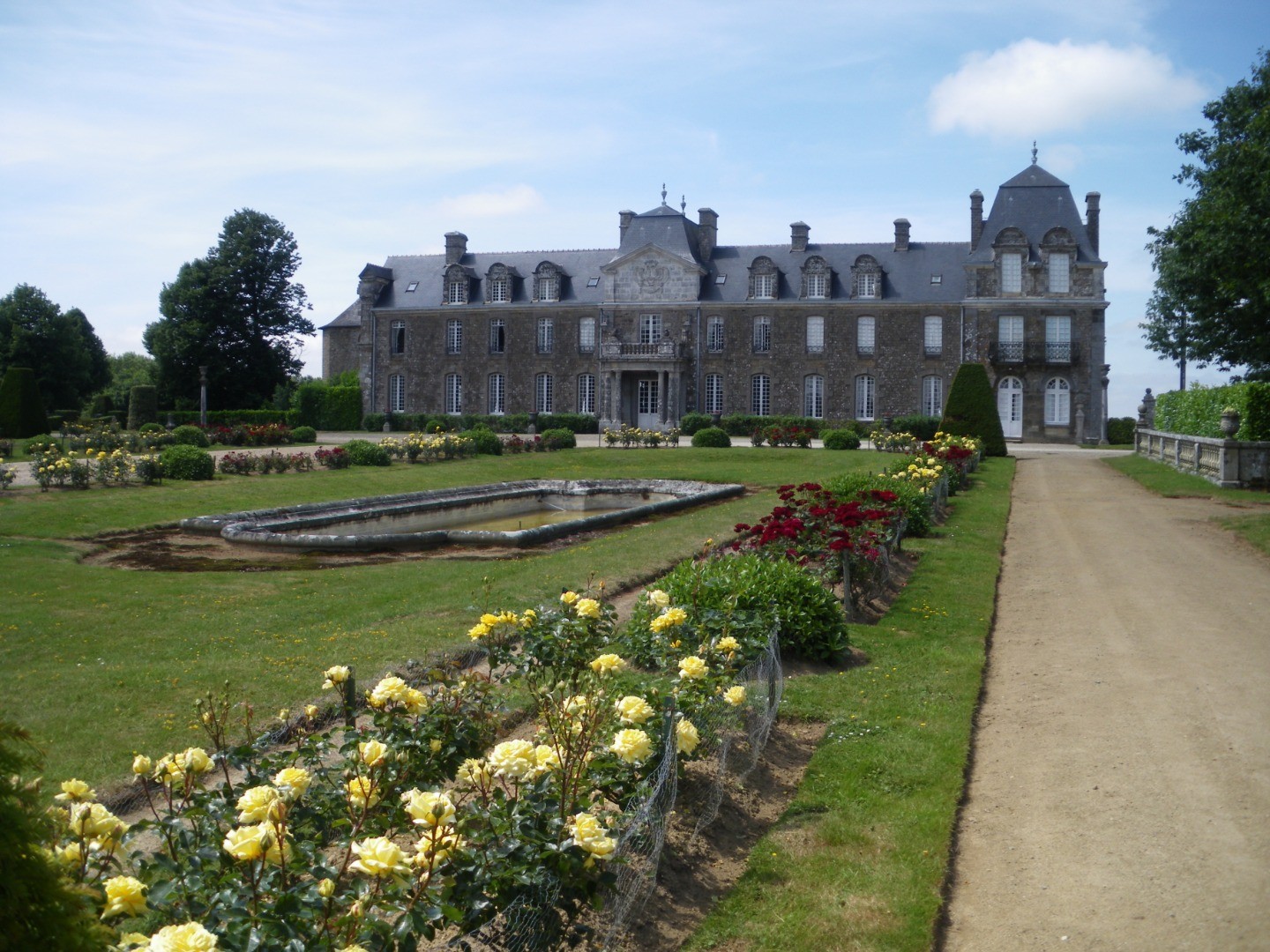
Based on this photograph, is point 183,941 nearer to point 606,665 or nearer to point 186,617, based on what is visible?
point 606,665

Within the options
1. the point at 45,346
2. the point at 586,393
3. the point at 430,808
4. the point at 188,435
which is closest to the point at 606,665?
the point at 430,808

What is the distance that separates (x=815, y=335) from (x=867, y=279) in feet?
9.50

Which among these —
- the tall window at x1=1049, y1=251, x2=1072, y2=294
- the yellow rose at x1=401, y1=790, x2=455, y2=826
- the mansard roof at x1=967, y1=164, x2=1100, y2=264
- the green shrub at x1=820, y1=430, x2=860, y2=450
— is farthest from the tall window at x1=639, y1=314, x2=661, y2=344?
the yellow rose at x1=401, y1=790, x2=455, y2=826

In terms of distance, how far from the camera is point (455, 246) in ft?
156

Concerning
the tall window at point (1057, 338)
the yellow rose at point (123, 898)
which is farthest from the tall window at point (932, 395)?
the yellow rose at point (123, 898)

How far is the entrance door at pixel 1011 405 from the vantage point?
39.2 meters

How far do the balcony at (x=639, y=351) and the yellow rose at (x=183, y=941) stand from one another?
4004cm

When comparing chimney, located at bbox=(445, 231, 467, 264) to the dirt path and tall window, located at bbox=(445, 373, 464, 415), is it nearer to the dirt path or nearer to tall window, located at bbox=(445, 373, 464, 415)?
tall window, located at bbox=(445, 373, 464, 415)

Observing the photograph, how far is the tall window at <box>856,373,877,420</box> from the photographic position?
41.1 metres

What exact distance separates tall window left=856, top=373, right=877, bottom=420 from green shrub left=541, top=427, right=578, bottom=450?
14.5 metres

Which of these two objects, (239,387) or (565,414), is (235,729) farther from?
(239,387)

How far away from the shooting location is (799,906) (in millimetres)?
3938

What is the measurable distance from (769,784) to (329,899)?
10.2ft

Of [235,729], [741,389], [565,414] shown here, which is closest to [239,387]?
[565,414]
